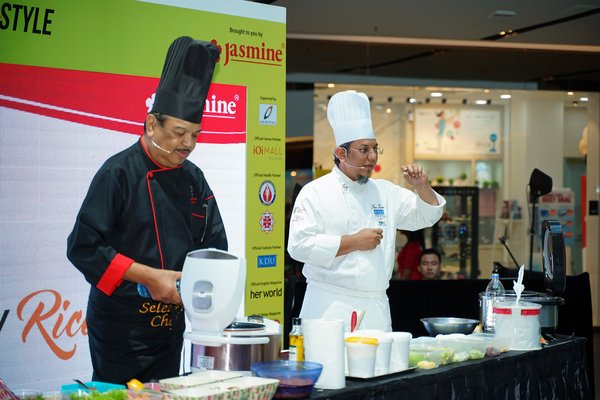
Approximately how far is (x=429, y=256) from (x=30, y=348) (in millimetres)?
3764

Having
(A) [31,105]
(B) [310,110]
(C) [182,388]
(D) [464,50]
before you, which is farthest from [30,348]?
(D) [464,50]

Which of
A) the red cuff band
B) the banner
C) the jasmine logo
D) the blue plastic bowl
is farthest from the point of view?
the jasmine logo

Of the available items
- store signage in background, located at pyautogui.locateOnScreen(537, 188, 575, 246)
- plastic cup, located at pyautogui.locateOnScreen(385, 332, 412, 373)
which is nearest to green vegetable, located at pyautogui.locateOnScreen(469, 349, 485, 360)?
plastic cup, located at pyautogui.locateOnScreen(385, 332, 412, 373)

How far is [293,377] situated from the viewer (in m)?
2.28

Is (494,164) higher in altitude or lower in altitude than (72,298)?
higher

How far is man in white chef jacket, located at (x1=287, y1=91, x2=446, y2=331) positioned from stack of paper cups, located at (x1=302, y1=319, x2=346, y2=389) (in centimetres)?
104

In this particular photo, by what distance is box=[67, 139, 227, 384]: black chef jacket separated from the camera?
3203 mm

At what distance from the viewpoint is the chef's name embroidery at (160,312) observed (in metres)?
3.28

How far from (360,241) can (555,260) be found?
855mm

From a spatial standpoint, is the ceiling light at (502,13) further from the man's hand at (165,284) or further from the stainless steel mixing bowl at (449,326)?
the man's hand at (165,284)

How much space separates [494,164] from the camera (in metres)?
8.52

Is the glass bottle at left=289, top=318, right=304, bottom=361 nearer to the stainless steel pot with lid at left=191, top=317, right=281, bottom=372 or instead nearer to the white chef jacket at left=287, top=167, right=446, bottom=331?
the stainless steel pot with lid at left=191, top=317, right=281, bottom=372

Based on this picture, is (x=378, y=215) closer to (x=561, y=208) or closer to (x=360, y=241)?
(x=360, y=241)

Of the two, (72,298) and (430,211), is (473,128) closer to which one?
(430,211)
